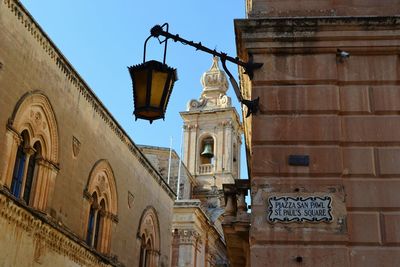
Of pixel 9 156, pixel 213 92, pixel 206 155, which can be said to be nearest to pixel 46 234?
pixel 9 156

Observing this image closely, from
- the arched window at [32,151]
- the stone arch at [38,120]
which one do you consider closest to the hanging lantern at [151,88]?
the arched window at [32,151]

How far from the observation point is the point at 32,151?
42.7 feet

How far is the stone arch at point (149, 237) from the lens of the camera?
20.5 m

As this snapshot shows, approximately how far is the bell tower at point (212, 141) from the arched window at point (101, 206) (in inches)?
822

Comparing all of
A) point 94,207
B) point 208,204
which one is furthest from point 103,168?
point 208,204

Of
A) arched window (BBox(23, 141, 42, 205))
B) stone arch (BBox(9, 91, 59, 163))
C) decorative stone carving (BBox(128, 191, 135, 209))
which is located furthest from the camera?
decorative stone carving (BBox(128, 191, 135, 209))

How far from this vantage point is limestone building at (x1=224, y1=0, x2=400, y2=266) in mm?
6016

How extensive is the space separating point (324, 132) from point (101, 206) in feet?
38.0

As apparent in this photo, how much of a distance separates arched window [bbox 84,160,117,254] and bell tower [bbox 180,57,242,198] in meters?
20.9

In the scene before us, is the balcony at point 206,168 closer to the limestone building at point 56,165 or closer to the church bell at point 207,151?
the church bell at point 207,151

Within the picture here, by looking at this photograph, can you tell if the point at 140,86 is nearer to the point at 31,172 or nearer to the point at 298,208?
the point at 298,208

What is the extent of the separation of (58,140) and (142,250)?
26.4 feet

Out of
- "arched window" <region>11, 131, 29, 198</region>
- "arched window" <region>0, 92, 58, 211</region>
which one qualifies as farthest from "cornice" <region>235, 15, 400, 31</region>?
"arched window" <region>11, 131, 29, 198</region>

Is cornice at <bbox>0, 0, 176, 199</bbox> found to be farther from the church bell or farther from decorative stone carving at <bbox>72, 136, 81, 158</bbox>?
the church bell
